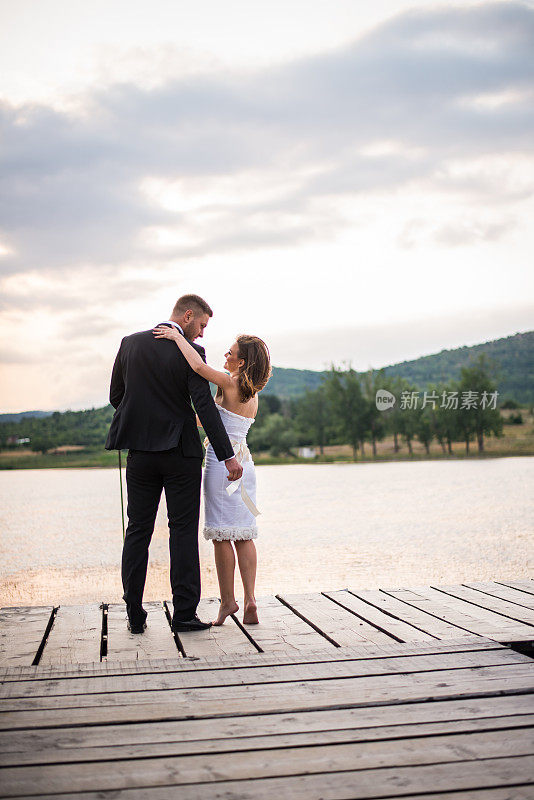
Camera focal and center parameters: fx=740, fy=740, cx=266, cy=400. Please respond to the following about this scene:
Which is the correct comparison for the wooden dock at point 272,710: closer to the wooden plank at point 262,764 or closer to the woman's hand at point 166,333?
the wooden plank at point 262,764

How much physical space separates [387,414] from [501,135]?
85.0 ft

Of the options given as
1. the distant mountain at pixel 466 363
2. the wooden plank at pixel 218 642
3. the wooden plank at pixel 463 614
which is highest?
the distant mountain at pixel 466 363

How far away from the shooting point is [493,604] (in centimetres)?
479

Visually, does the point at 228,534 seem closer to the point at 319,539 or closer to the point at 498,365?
the point at 319,539

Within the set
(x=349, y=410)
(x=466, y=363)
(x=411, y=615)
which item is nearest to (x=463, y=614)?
(x=411, y=615)

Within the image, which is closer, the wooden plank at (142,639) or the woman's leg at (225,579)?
the wooden plank at (142,639)

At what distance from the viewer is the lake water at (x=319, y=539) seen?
10039mm

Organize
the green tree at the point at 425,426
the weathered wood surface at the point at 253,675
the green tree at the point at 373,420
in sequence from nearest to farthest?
the weathered wood surface at the point at 253,675 < the green tree at the point at 425,426 < the green tree at the point at 373,420

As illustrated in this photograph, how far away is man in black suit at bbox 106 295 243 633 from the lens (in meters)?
4.14

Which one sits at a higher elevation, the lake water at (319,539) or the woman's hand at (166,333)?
the woman's hand at (166,333)

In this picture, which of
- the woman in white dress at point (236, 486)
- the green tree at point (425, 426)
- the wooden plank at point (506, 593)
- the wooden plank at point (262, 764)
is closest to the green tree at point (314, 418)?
the green tree at point (425, 426)

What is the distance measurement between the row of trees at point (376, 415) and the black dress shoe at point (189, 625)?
44.1 meters

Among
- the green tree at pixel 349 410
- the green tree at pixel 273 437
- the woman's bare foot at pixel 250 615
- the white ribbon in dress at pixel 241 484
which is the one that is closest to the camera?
the woman's bare foot at pixel 250 615

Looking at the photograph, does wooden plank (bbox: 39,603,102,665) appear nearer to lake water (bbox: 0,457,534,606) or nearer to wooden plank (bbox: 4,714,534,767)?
→ wooden plank (bbox: 4,714,534,767)
